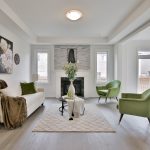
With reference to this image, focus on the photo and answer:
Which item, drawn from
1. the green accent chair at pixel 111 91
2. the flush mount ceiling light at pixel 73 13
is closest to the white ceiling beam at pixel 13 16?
the flush mount ceiling light at pixel 73 13

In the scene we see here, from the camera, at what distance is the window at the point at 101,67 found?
28.2 ft

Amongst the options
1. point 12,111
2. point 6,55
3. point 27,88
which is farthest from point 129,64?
point 12,111

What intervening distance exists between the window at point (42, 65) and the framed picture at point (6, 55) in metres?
2.70

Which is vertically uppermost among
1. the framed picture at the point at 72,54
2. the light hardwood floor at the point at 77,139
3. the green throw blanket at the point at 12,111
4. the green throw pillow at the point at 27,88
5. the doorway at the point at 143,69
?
the framed picture at the point at 72,54

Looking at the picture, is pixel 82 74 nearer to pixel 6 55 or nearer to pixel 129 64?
pixel 129 64

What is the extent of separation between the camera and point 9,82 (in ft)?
18.8

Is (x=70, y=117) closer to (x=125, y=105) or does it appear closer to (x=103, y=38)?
(x=125, y=105)

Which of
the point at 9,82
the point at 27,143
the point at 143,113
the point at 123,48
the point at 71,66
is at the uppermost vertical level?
the point at 123,48

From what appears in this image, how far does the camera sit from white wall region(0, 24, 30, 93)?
18.2 feet

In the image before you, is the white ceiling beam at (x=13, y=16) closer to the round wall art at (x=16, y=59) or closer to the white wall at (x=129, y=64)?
the round wall art at (x=16, y=59)

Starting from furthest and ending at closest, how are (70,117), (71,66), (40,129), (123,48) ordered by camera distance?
(123,48)
(71,66)
(70,117)
(40,129)

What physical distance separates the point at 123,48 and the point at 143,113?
4328 millimetres

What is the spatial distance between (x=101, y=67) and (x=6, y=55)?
182 inches

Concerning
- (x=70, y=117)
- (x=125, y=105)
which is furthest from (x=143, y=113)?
(x=70, y=117)
